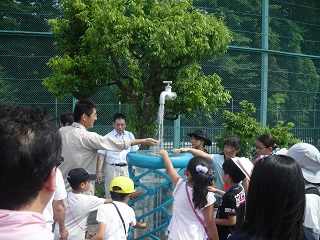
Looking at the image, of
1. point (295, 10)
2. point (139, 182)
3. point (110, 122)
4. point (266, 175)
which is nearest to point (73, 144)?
point (139, 182)

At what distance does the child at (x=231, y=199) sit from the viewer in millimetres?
3664

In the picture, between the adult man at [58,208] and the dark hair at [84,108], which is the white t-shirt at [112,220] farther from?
the dark hair at [84,108]

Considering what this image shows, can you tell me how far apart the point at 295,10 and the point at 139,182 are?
799 cm

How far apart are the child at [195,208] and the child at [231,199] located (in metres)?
0.19

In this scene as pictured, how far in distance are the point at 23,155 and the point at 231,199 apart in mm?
2623

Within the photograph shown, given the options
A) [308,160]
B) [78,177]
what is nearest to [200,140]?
[78,177]

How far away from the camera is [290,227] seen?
176 centimetres

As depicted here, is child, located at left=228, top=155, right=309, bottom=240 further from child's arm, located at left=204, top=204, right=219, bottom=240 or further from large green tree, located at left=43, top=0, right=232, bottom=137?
large green tree, located at left=43, top=0, right=232, bottom=137

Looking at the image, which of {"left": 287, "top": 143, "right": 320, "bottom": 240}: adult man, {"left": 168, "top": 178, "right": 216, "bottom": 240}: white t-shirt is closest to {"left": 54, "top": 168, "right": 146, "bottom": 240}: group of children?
{"left": 168, "top": 178, "right": 216, "bottom": 240}: white t-shirt

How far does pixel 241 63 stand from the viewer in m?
10.0

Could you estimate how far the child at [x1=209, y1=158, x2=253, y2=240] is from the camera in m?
3.66

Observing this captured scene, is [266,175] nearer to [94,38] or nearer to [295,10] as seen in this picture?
[94,38]

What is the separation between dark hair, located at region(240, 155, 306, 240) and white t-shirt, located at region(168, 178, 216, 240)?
1.70m

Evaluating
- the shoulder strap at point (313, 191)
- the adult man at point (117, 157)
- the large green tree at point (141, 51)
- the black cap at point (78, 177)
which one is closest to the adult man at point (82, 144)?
the black cap at point (78, 177)
